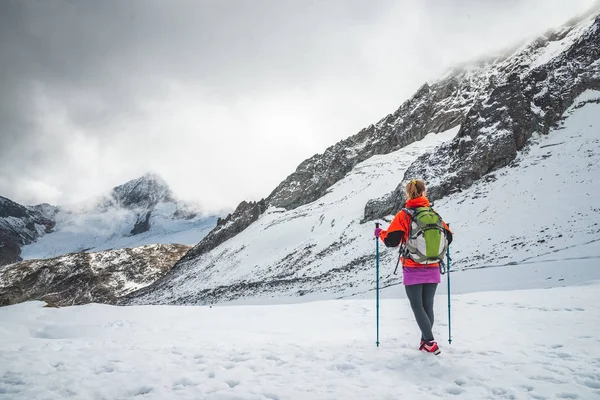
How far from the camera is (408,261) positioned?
5.42m

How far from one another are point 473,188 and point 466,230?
1247cm

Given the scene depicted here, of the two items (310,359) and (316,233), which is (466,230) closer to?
(316,233)

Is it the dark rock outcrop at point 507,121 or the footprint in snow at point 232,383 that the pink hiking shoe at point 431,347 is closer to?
the footprint in snow at point 232,383

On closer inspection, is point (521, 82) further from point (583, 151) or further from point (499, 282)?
point (499, 282)

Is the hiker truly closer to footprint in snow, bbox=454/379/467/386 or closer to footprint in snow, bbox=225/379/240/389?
footprint in snow, bbox=454/379/467/386

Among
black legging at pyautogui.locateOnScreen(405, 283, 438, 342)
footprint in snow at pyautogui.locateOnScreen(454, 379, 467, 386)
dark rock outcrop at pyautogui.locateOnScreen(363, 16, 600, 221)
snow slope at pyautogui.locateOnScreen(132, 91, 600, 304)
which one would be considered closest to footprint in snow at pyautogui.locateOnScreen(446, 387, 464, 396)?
footprint in snow at pyautogui.locateOnScreen(454, 379, 467, 386)

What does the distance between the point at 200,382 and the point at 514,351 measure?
4808 mm

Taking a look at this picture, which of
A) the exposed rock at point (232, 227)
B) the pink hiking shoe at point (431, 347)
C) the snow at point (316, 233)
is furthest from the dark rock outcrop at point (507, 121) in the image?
the exposed rock at point (232, 227)

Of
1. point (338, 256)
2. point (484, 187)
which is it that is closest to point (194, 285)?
point (338, 256)

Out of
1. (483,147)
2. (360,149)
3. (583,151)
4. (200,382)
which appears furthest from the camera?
(360,149)

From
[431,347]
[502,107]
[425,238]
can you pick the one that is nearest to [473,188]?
[502,107]

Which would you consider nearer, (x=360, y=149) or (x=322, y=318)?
(x=322, y=318)

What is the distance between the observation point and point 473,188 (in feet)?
155

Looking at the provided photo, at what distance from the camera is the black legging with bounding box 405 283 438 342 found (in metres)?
5.20
